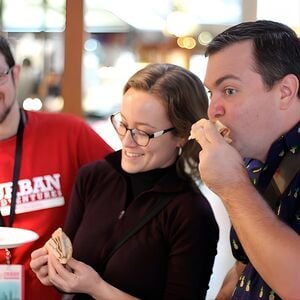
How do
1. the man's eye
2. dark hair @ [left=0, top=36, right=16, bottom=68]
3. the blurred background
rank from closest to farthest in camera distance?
the man's eye → dark hair @ [left=0, top=36, right=16, bottom=68] → the blurred background

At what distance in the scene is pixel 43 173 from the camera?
2.03 m

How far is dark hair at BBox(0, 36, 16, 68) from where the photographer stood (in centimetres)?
207

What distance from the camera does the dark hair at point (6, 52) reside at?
207cm

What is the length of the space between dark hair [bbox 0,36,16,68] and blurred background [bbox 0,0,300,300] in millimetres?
489

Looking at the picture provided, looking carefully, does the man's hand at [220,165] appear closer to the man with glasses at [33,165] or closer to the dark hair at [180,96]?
the dark hair at [180,96]

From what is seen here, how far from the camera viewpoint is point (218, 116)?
4.42ft

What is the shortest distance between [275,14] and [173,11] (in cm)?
179

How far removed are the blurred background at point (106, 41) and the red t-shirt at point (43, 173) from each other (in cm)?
35

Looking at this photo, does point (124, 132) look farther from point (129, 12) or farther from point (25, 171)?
point (129, 12)

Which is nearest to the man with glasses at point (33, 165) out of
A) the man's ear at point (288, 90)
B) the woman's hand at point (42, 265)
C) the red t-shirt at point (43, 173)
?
the red t-shirt at point (43, 173)

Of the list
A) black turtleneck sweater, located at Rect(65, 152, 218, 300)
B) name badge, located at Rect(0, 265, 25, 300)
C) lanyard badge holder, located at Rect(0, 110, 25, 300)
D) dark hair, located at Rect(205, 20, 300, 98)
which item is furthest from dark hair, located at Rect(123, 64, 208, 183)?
name badge, located at Rect(0, 265, 25, 300)

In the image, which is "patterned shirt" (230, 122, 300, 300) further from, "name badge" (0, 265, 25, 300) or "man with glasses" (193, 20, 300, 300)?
"name badge" (0, 265, 25, 300)

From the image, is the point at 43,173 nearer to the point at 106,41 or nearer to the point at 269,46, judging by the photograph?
the point at 269,46

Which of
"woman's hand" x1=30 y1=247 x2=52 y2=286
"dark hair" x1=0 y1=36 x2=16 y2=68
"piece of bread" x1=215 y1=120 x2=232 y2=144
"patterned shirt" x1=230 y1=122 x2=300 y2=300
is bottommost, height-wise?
"woman's hand" x1=30 y1=247 x2=52 y2=286
